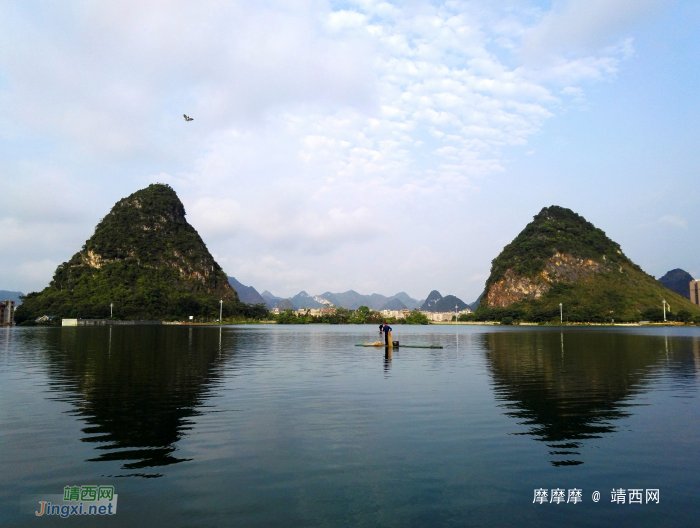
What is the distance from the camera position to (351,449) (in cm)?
1126

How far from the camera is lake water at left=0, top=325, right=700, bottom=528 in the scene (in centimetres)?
775

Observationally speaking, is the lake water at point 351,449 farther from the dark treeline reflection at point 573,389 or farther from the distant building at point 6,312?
the distant building at point 6,312

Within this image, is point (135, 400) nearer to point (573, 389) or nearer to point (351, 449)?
point (351, 449)

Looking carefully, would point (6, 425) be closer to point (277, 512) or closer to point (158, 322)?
point (277, 512)

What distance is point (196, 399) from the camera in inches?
702

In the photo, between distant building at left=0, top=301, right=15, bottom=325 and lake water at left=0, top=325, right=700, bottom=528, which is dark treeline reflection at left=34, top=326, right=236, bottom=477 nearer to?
lake water at left=0, top=325, right=700, bottom=528

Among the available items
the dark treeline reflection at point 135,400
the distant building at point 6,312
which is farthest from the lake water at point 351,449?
the distant building at point 6,312

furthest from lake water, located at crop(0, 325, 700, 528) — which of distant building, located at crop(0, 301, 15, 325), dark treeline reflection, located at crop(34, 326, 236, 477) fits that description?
distant building, located at crop(0, 301, 15, 325)

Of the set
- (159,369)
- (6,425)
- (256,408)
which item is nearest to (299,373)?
(159,369)

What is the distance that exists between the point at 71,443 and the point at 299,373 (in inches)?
628

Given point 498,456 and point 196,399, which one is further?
point 196,399

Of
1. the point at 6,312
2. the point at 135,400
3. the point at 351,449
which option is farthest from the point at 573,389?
the point at 6,312

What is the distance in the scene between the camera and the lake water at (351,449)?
7.75 m

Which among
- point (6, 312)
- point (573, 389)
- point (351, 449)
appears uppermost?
point (6, 312)
